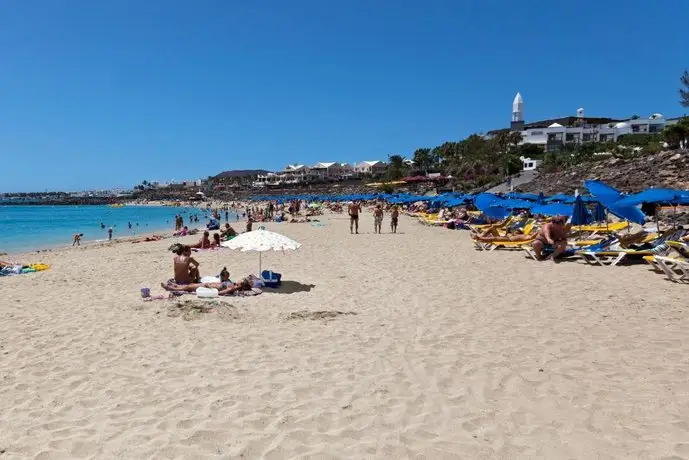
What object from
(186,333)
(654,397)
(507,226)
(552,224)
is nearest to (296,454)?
(654,397)

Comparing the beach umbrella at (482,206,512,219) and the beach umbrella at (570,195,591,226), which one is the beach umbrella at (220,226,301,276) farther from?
the beach umbrella at (482,206,512,219)

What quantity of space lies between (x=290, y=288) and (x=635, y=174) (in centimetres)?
2209

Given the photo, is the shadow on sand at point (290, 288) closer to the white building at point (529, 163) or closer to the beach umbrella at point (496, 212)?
the beach umbrella at point (496, 212)

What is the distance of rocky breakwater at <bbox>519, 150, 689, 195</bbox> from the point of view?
21.2m

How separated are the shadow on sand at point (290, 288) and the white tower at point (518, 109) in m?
86.3

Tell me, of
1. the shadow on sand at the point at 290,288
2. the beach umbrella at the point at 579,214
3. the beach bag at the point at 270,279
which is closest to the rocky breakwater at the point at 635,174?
the beach umbrella at the point at 579,214

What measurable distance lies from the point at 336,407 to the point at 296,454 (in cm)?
66

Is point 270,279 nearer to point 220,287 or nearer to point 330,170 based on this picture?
point 220,287

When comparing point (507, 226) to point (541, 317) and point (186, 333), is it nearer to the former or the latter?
point (541, 317)

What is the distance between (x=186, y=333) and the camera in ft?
17.8

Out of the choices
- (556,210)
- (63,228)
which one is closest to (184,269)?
(556,210)

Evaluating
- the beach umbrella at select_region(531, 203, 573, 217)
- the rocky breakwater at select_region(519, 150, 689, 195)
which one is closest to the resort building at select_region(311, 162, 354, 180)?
the rocky breakwater at select_region(519, 150, 689, 195)

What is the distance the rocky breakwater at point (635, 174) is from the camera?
21227 millimetres

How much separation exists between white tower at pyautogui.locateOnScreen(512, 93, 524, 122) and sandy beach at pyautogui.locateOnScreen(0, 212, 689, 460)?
280 ft
